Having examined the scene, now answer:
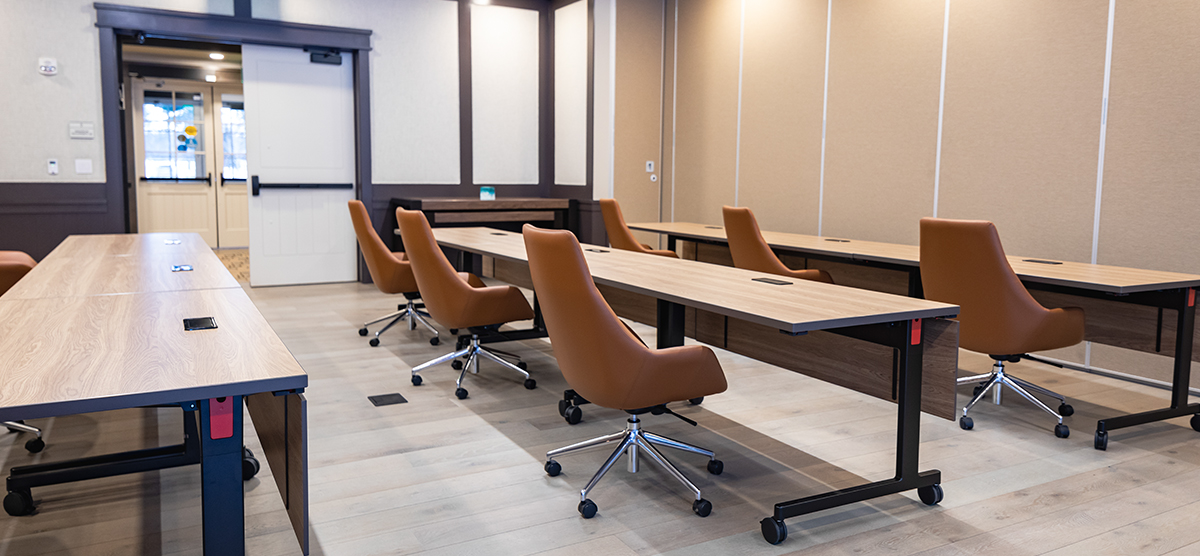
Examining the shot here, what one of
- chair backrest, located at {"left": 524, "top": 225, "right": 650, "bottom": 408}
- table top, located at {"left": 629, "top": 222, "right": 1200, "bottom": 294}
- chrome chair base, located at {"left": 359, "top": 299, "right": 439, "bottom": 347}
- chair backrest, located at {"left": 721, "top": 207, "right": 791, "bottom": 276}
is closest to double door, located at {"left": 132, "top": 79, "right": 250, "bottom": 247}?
chrome chair base, located at {"left": 359, "top": 299, "right": 439, "bottom": 347}

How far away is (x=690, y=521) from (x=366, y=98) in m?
6.27

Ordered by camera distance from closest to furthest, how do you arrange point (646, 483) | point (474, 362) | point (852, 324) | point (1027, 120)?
point (852, 324)
point (646, 483)
point (474, 362)
point (1027, 120)

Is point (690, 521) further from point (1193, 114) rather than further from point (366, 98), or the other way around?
point (366, 98)

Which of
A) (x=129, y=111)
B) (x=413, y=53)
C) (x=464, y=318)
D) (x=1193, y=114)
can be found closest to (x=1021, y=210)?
(x=1193, y=114)

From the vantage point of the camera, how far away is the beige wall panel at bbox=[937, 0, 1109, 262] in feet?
15.1

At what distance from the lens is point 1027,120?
4895 millimetres

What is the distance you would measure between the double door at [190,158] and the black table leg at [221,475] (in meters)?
10.4

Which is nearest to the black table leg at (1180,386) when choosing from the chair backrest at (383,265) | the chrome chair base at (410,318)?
the chrome chair base at (410,318)

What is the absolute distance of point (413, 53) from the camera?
7.89 m

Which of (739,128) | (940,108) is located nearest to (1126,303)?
(940,108)

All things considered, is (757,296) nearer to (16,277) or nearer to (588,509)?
(588,509)

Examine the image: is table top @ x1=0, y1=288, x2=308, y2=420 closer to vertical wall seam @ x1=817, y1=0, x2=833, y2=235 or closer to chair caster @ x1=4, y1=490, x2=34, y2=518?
chair caster @ x1=4, y1=490, x2=34, y2=518

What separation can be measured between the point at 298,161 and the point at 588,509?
617cm

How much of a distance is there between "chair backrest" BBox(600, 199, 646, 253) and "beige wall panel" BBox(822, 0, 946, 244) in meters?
1.70
